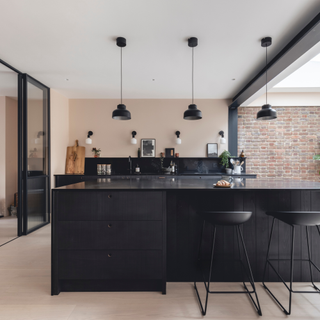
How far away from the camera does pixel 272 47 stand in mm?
2984

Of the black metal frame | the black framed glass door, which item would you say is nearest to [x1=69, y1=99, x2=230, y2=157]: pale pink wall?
the black metal frame

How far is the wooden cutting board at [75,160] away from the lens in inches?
210

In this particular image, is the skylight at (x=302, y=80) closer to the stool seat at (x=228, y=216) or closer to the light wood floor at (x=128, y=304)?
the stool seat at (x=228, y=216)

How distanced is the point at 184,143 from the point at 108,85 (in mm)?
2216

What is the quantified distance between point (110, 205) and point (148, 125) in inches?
145

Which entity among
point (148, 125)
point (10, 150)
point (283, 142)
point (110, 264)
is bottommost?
point (110, 264)

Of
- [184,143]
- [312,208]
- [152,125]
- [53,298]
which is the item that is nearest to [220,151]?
[184,143]

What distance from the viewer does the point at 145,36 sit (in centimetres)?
275

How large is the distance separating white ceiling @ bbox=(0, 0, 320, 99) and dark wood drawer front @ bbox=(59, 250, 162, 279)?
7.78ft

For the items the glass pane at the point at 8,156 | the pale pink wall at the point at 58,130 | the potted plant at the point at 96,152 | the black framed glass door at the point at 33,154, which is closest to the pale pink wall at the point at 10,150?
the glass pane at the point at 8,156

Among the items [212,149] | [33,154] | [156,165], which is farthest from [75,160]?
[212,149]

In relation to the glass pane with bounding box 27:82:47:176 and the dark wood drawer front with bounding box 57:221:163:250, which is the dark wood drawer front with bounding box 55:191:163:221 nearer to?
the dark wood drawer front with bounding box 57:221:163:250

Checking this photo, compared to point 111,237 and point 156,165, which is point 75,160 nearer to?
point 156,165

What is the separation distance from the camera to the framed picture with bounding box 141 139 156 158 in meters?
5.53
